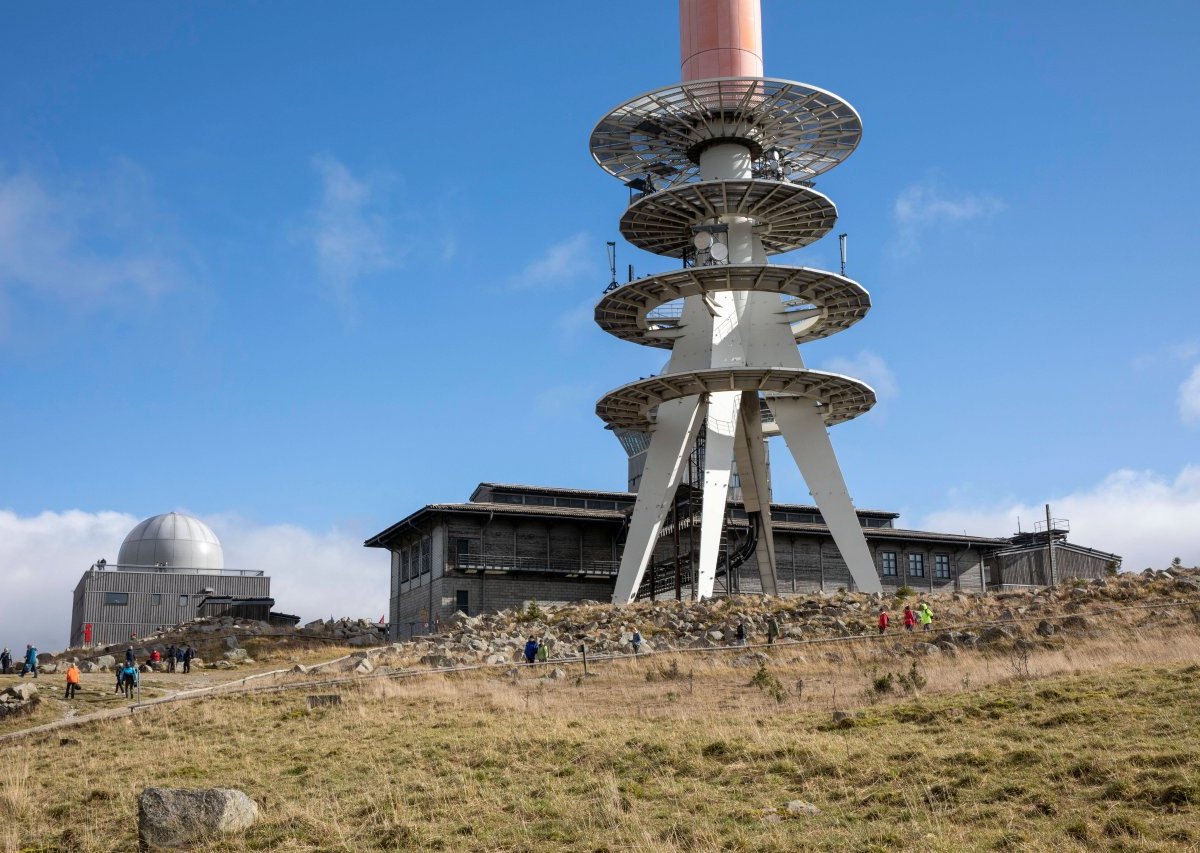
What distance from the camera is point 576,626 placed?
1625 inches

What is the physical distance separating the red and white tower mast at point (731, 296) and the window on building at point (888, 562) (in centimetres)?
1504

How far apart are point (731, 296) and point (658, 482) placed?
8.23 metres

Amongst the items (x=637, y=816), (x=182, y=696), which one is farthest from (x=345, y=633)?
(x=637, y=816)

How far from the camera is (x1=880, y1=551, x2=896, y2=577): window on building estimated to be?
68.2 meters

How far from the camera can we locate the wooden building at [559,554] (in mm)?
58000

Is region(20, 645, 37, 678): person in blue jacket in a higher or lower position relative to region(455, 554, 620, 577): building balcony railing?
lower

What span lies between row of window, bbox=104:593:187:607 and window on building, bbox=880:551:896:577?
38.3 m

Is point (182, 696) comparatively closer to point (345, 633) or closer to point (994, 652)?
point (994, 652)

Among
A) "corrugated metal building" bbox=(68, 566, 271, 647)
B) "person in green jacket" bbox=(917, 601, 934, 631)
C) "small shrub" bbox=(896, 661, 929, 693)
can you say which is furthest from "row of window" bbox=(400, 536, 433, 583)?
"small shrub" bbox=(896, 661, 929, 693)

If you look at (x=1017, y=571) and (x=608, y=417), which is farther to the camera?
(x=1017, y=571)

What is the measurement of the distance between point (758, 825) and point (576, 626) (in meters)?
26.5

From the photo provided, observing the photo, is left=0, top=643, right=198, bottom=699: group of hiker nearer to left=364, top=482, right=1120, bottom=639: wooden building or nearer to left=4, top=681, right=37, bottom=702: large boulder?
left=4, top=681, right=37, bottom=702: large boulder

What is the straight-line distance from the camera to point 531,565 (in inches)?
2331

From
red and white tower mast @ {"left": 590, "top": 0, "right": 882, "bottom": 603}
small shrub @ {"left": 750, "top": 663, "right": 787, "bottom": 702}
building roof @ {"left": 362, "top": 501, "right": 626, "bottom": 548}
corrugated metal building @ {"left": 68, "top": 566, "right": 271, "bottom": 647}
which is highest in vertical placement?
red and white tower mast @ {"left": 590, "top": 0, "right": 882, "bottom": 603}
